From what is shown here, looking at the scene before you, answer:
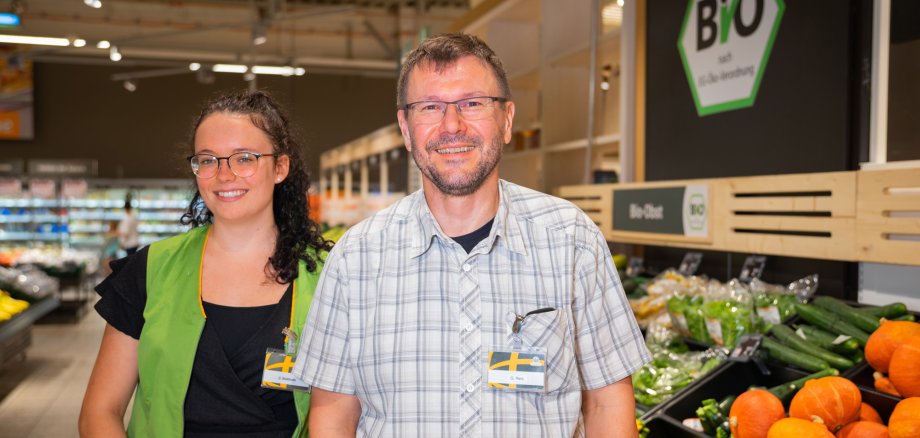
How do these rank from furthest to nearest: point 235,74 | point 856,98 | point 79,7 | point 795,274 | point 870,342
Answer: point 235,74 < point 79,7 < point 795,274 < point 856,98 < point 870,342

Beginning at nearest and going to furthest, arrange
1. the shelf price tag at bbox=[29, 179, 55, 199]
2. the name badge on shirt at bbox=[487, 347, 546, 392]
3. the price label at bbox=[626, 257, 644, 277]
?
the name badge on shirt at bbox=[487, 347, 546, 392] → the price label at bbox=[626, 257, 644, 277] → the shelf price tag at bbox=[29, 179, 55, 199]

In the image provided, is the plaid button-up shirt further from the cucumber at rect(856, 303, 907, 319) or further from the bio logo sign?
the bio logo sign

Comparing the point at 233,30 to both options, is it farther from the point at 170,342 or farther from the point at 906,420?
the point at 906,420

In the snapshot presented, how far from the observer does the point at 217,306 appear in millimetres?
1975

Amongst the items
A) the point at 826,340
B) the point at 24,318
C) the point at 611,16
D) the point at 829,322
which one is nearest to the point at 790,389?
the point at 826,340

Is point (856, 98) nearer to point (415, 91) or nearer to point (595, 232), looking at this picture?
point (595, 232)

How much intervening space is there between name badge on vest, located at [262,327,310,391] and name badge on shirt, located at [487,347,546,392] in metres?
0.59

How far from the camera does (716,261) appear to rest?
13.4 ft

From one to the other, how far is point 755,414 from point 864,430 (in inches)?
11.2

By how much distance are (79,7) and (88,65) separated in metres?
2.90

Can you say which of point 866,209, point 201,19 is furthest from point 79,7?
point 866,209

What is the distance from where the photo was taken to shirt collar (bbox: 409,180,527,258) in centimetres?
159

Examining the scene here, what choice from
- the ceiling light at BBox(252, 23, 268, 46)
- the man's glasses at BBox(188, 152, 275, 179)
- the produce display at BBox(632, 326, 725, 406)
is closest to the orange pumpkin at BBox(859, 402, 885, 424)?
the produce display at BBox(632, 326, 725, 406)

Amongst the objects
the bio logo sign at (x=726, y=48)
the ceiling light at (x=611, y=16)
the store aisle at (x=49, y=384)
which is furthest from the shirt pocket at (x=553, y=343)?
the ceiling light at (x=611, y=16)
